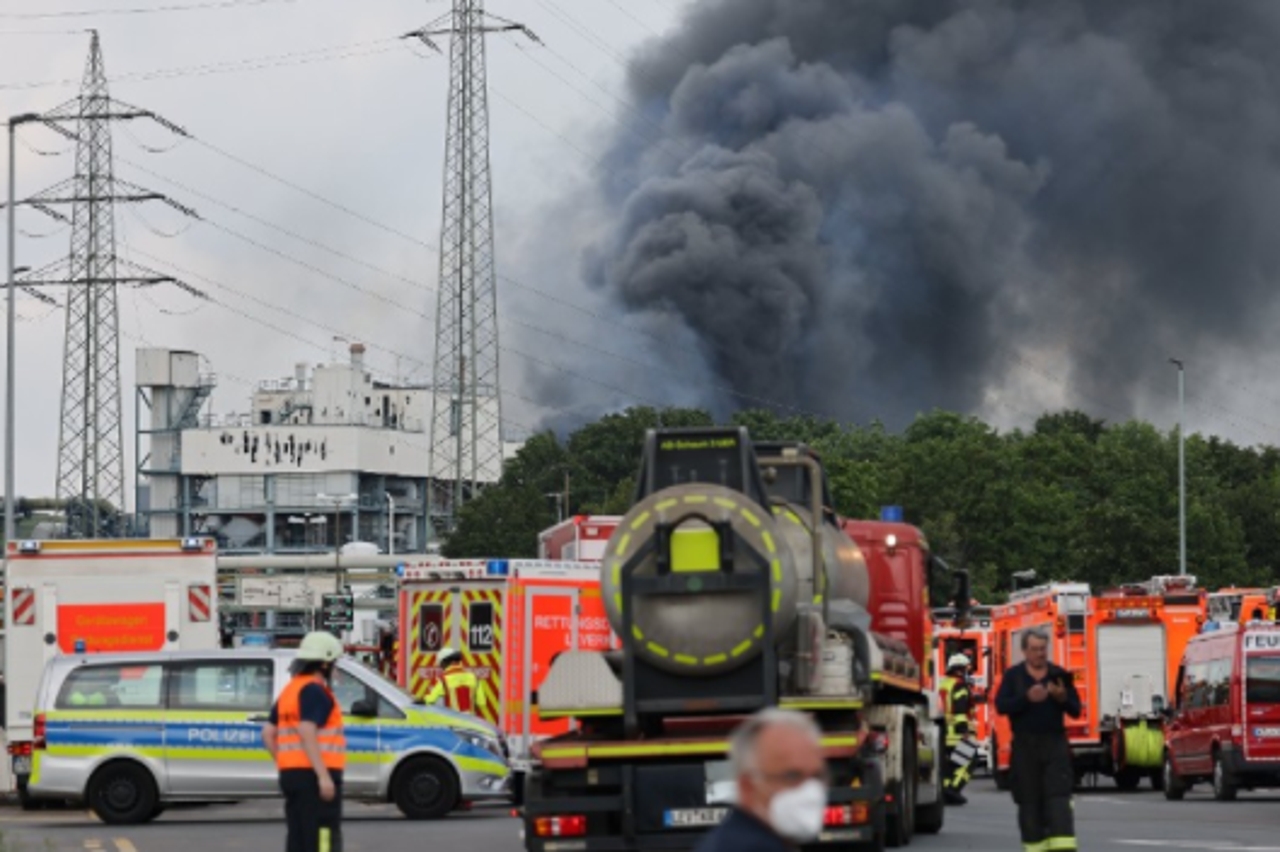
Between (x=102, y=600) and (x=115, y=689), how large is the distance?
5755 millimetres

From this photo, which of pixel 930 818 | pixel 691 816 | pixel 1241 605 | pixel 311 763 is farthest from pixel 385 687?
pixel 1241 605

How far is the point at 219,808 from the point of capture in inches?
1366

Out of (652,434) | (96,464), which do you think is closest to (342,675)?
(652,434)

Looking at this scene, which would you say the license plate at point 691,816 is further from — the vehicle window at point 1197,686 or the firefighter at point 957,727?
the vehicle window at point 1197,686

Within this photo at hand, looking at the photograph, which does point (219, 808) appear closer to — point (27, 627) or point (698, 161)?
point (27, 627)

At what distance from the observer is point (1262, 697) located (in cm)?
3406

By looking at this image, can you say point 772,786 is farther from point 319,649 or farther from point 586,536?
point 586,536

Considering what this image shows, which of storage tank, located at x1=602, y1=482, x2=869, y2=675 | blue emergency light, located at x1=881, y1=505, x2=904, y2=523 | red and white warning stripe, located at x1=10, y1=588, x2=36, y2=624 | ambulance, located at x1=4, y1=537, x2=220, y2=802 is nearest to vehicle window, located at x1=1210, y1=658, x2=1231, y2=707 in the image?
blue emergency light, located at x1=881, y1=505, x2=904, y2=523

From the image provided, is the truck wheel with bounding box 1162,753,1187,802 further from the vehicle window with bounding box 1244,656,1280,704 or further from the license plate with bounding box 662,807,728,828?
the license plate with bounding box 662,807,728,828

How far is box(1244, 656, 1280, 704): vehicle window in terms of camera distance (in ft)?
112

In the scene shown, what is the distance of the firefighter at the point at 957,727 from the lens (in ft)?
102

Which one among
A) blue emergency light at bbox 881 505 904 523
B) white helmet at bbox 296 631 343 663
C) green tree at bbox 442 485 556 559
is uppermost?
green tree at bbox 442 485 556 559

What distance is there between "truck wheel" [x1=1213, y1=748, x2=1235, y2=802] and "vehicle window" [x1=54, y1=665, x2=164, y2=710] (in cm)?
1298

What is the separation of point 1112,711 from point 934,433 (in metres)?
110
